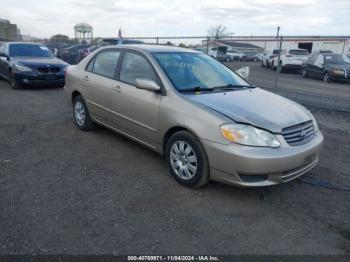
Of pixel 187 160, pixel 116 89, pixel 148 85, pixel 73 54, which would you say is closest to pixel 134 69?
pixel 116 89

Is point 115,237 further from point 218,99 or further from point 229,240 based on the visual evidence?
point 218,99

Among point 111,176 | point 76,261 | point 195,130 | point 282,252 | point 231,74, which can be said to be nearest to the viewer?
point 76,261

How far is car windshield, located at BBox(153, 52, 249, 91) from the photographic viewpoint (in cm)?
423

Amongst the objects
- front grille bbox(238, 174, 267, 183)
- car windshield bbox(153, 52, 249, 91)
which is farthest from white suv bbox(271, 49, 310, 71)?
front grille bbox(238, 174, 267, 183)

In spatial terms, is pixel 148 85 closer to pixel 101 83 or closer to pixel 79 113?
pixel 101 83

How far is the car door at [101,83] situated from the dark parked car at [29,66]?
5.35 meters

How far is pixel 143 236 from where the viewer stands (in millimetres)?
2941

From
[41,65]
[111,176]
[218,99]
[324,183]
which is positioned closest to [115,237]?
[111,176]

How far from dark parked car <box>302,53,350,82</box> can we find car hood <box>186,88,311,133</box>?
13477 millimetres

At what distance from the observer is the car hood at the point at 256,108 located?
3.48 m

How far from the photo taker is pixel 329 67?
1653 cm

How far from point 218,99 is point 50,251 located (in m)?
2.46

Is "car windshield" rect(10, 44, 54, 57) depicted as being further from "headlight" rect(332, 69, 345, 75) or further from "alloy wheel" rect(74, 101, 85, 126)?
"headlight" rect(332, 69, 345, 75)

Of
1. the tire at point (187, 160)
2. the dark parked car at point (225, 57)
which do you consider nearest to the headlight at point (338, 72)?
the tire at point (187, 160)
